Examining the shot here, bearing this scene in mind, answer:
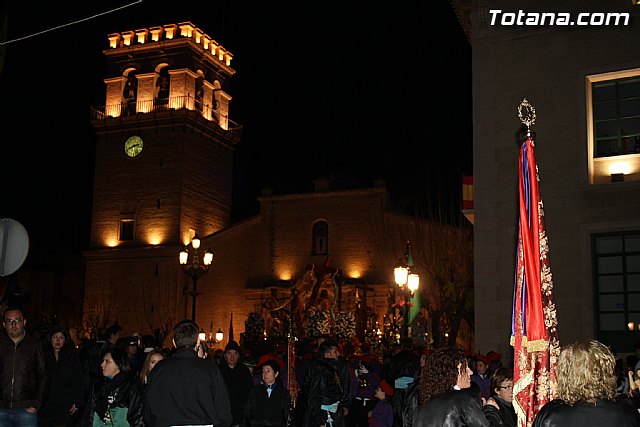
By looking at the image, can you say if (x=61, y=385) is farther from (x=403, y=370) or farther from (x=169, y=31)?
(x=169, y=31)

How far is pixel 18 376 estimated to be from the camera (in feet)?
31.4

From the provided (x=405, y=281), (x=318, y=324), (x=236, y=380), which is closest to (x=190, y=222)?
(x=318, y=324)

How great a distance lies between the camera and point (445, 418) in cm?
577

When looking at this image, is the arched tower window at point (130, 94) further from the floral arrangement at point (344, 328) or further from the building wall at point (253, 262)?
the floral arrangement at point (344, 328)

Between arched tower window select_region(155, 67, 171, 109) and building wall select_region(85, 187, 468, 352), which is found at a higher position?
arched tower window select_region(155, 67, 171, 109)

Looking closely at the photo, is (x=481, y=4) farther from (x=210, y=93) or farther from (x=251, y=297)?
(x=210, y=93)

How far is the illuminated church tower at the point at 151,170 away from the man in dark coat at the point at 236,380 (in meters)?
38.5

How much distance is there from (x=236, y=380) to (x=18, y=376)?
4130mm

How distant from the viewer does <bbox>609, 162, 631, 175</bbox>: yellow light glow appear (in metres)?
16.8

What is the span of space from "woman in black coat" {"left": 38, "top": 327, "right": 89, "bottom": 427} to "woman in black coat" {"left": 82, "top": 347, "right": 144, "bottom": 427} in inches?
109

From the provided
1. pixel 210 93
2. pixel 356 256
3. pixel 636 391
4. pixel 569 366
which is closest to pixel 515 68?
pixel 636 391

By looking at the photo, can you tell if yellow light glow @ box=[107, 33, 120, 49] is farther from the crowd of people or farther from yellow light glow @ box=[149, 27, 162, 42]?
the crowd of people

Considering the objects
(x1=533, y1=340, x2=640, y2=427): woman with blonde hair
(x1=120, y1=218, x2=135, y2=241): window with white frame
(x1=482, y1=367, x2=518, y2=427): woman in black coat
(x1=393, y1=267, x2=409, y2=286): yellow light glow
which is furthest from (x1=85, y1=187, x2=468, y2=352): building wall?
(x1=533, y1=340, x2=640, y2=427): woman with blonde hair

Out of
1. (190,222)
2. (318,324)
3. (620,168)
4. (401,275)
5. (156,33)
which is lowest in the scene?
(318,324)
